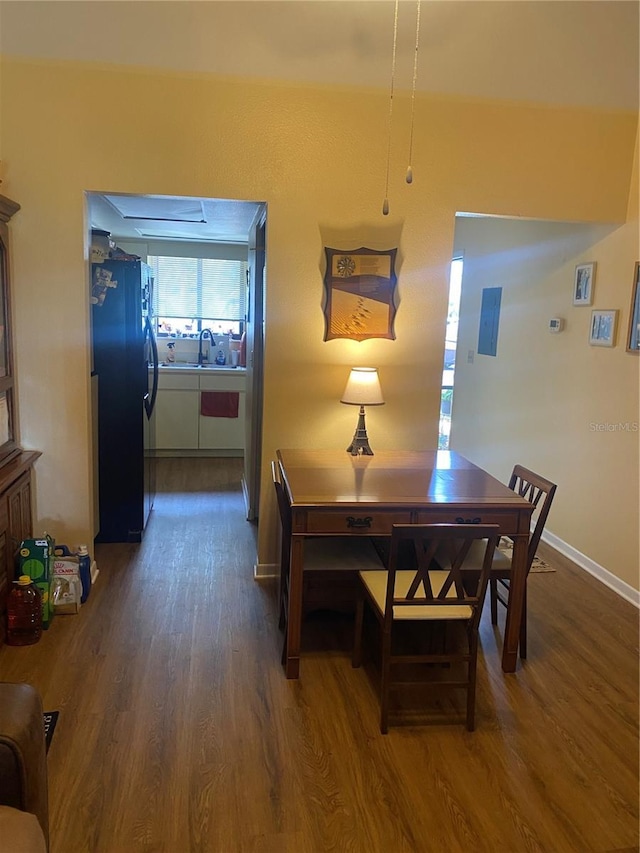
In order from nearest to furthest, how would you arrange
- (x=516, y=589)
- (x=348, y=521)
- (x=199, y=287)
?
(x=348, y=521)
(x=516, y=589)
(x=199, y=287)

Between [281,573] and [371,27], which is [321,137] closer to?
[371,27]

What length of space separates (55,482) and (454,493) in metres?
2.13

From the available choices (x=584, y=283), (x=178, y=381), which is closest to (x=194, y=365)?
(x=178, y=381)

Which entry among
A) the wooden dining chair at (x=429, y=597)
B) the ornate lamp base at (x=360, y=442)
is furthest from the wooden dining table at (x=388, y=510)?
the ornate lamp base at (x=360, y=442)

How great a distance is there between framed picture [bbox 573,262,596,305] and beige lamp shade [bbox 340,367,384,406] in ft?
5.42

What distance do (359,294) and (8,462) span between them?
200cm

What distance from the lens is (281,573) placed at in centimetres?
301

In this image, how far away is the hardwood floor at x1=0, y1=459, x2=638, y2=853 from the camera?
1.87 meters

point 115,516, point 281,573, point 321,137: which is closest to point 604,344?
point 321,137

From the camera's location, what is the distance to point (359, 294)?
330cm

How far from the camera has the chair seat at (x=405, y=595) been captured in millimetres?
2291

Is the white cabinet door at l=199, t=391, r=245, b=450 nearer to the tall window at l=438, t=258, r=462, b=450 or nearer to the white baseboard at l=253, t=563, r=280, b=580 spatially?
the tall window at l=438, t=258, r=462, b=450

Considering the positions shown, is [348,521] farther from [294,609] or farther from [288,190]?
[288,190]

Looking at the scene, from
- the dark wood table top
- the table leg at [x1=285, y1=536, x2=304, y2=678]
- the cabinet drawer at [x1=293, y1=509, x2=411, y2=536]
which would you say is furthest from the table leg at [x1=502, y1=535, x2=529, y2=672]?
the table leg at [x1=285, y1=536, x2=304, y2=678]
